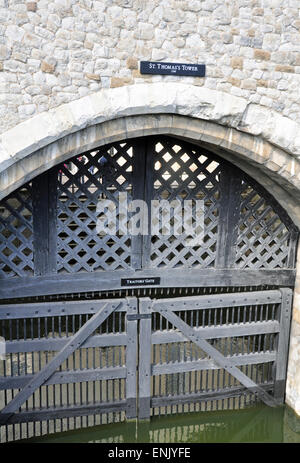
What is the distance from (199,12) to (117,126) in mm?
1231

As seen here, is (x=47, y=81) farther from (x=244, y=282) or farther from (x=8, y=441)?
(x=8, y=441)

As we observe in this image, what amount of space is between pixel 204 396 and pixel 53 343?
201 cm

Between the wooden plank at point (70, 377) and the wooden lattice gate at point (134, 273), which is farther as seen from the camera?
the wooden plank at point (70, 377)

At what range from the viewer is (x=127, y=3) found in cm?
398

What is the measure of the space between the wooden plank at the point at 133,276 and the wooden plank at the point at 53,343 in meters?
0.56

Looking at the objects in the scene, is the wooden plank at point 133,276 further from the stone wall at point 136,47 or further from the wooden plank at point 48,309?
the stone wall at point 136,47

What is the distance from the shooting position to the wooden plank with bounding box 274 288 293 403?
5797 millimetres

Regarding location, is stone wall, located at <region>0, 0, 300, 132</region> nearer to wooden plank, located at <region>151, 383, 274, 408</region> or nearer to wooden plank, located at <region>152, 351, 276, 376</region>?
wooden plank, located at <region>152, 351, 276, 376</region>

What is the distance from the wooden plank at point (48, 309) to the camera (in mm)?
5027

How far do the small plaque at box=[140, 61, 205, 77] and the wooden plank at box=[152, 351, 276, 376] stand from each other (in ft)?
10.8

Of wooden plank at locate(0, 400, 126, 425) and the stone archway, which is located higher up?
the stone archway

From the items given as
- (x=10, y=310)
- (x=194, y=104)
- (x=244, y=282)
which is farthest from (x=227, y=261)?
(x=10, y=310)

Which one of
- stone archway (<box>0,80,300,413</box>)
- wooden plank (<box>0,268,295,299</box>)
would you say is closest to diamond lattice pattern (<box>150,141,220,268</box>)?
wooden plank (<box>0,268,295,299</box>)

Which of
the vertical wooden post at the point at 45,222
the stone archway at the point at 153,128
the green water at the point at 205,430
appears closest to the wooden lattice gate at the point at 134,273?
the vertical wooden post at the point at 45,222
